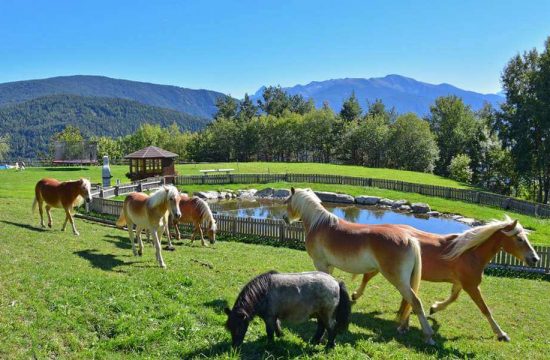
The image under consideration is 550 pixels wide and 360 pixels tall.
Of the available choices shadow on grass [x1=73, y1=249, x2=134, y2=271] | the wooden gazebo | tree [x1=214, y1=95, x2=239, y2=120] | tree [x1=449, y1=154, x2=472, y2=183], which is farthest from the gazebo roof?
tree [x1=214, y1=95, x2=239, y2=120]

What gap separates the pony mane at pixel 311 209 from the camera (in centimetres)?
901

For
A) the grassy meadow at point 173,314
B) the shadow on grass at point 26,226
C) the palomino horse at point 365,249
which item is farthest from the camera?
the shadow on grass at point 26,226

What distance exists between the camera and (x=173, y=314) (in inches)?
298

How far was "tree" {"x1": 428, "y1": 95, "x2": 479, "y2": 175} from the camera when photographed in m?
65.7

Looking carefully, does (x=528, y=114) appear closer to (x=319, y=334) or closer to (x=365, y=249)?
(x=365, y=249)

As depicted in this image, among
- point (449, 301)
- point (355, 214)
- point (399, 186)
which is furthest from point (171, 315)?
point (399, 186)

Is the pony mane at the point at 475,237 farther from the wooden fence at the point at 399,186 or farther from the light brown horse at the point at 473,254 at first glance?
the wooden fence at the point at 399,186

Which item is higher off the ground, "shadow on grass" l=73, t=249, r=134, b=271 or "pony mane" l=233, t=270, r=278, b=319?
"pony mane" l=233, t=270, r=278, b=319

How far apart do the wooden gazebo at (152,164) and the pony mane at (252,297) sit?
3747cm

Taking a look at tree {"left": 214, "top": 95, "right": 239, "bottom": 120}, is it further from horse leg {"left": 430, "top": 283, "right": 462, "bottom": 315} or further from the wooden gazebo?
horse leg {"left": 430, "top": 283, "right": 462, "bottom": 315}

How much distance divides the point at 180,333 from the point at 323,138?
74.0 m

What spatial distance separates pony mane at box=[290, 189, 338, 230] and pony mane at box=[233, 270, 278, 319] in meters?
2.88

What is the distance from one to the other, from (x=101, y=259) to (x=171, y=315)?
212 inches

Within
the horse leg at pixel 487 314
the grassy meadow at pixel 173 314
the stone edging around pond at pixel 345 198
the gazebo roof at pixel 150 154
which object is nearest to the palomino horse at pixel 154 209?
the grassy meadow at pixel 173 314
